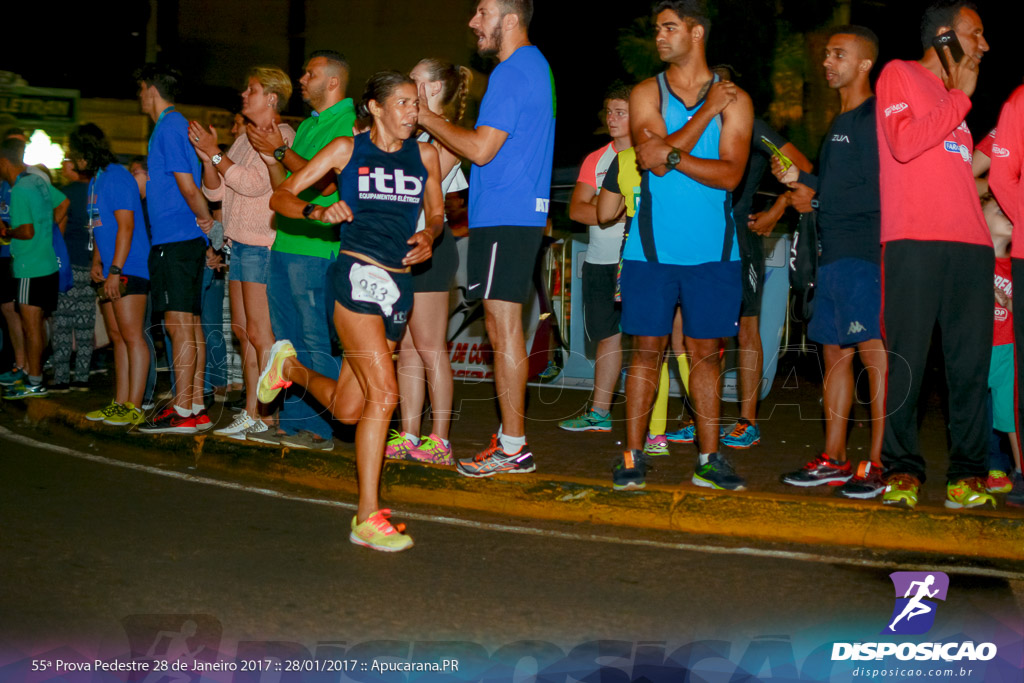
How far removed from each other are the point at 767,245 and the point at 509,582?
A: 5.04m

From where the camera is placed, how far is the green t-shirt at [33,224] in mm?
9242

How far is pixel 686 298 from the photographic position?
541 cm

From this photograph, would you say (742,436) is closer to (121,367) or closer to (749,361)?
(749,361)

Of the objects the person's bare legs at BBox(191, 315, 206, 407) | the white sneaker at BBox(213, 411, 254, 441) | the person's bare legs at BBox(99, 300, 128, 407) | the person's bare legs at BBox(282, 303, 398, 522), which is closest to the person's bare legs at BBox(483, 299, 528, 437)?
the person's bare legs at BBox(282, 303, 398, 522)

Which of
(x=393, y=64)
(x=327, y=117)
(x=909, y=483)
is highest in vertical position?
(x=393, y=64)

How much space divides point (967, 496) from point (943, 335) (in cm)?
81

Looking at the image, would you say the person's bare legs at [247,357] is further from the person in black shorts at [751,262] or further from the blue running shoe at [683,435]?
the person in black shorts at [751,262]

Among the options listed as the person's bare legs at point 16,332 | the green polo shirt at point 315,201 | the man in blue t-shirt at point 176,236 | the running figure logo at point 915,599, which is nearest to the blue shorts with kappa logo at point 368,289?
the green polo shirt at point 315,201

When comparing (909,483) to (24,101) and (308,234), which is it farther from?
(24,101)

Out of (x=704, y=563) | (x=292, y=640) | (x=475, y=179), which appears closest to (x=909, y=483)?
(x=704, y=563)

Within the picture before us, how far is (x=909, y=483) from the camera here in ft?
16.7

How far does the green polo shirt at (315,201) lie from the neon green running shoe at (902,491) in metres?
3.43

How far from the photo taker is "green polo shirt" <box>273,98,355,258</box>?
620cm

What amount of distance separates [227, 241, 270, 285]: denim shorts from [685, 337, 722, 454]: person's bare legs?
288cm
